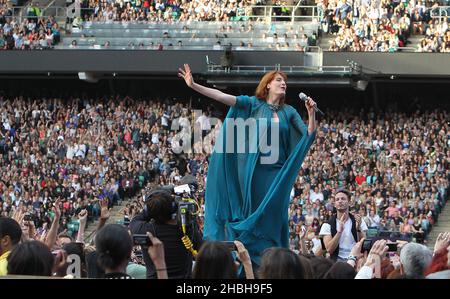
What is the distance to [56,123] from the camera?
32.8 meters

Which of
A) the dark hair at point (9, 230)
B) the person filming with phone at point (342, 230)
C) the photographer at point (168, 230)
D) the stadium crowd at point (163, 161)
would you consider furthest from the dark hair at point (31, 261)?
the stadium crowd at point (163, 161)

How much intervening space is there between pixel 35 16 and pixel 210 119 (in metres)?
7.36

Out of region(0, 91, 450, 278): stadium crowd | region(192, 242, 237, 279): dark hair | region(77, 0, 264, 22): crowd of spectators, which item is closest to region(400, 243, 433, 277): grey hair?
region(192, 242, 237, 279): dark hair

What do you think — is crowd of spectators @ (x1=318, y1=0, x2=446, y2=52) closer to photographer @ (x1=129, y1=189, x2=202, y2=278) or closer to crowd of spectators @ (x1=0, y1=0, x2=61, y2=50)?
crowd of spectators @ (x1=0, y1=0, x2=61, y2=50)

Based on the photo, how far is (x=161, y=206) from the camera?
872 cm

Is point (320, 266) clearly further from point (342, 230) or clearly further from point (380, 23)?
point (380, 23)

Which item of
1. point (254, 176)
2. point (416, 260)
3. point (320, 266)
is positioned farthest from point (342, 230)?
point (320, 266)

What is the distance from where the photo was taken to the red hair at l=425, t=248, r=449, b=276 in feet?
23.8

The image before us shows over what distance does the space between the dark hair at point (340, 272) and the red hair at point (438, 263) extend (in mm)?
650

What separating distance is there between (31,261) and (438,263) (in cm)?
243

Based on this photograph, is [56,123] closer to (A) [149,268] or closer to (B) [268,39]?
(B) [268,39]

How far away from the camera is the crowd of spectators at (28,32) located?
34.9 meters
